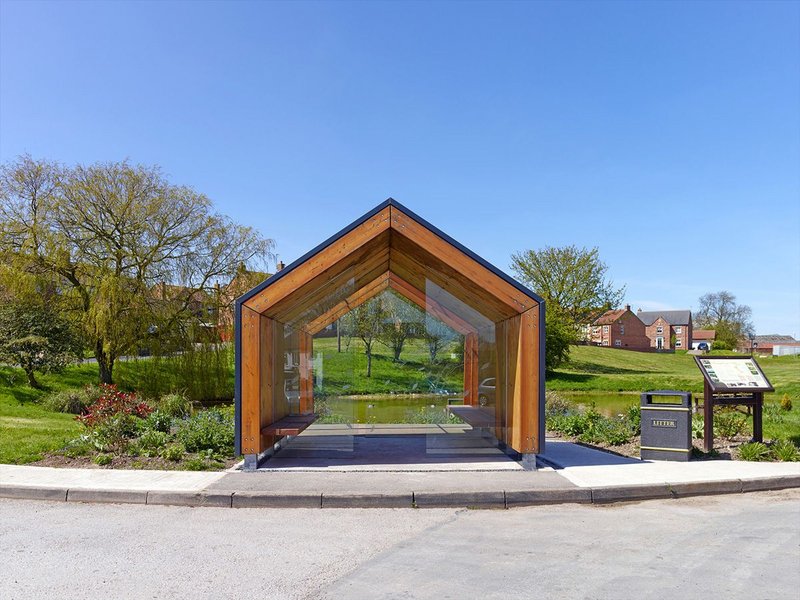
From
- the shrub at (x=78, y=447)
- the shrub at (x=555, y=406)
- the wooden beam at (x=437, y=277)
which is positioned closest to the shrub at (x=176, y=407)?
the shrub at (x=78, y=447)

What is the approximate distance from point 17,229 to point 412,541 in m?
21.9

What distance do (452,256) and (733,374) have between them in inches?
222

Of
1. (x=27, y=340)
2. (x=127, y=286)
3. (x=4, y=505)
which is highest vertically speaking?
(x=127, y=286)

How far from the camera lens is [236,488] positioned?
8219 mm

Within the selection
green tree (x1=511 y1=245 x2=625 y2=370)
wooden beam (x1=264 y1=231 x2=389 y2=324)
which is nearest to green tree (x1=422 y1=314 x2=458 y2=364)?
wooden beam (x1=264 y1=231 x2=389 y2=324)

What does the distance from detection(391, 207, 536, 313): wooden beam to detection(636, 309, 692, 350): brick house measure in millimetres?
96932

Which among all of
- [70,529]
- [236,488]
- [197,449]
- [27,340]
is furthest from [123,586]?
[27,340]

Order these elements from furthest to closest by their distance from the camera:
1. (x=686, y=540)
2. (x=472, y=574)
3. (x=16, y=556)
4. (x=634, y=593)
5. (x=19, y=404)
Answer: (x=19, y=404) < (x=686, y=540) < (x=16, y=556) < (x=472, y=574) < (x=634, y=593)

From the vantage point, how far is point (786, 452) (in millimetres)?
10477

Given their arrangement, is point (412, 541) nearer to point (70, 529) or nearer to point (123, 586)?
point (123, 586)

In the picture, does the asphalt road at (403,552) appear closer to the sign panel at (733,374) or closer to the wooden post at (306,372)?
the sign panel at (733,374)

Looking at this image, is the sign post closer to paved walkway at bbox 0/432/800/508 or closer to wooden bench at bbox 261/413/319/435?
paved walkway at bbox 0/432/800/508

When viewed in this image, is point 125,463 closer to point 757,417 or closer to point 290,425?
point 290,425

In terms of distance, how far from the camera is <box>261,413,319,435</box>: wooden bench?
963 centimetres
